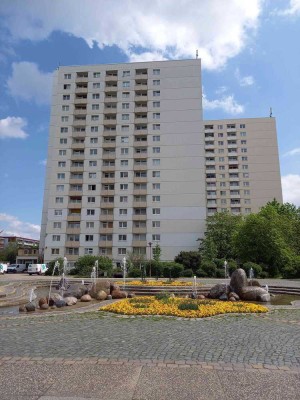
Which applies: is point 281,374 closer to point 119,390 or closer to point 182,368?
point 182,368

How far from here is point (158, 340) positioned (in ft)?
23.9

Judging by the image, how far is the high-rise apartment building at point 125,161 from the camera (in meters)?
61.8

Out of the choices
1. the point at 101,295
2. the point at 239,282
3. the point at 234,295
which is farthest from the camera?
the point at 239,282

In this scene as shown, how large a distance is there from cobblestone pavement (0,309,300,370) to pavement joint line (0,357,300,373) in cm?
4

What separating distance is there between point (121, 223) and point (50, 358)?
57.1 m

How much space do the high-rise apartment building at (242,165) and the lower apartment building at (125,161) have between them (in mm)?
24776

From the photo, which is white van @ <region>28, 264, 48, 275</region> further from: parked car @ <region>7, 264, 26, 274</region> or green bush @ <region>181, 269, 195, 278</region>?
green bush @ <region>181, 269, 195, 278</region>

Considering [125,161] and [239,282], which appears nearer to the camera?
[239,282]

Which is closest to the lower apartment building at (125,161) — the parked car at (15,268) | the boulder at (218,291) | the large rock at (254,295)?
the parked car at (15,268)

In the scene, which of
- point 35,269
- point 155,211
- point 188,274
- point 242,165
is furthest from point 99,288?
point 242,165

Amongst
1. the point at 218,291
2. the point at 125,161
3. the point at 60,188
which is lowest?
the point at 218,291

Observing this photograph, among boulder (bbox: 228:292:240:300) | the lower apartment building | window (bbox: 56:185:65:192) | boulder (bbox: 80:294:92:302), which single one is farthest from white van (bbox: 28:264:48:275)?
boulder (bbox: 228:292:240:300)

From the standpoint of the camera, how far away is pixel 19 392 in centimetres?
429

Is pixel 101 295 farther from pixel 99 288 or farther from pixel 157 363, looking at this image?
pixel 157 363
